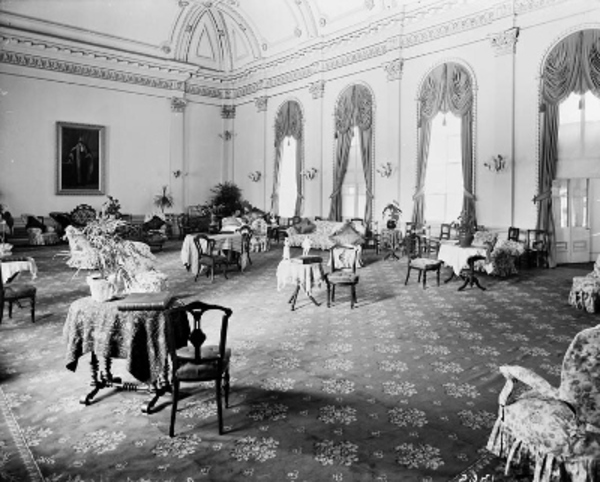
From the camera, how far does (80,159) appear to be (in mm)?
15703

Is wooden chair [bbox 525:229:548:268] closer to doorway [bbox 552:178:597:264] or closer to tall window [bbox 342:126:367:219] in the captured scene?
doorway [bbox 552:178:597:264]

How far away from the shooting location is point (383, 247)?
1328cm

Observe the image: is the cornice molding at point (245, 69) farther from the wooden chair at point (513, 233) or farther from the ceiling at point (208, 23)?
the wooden chair at point (513, 233)

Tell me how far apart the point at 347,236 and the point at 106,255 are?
7.83m

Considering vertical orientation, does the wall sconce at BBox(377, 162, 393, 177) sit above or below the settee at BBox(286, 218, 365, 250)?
above

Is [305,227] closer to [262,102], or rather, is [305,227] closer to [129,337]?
[262,102]

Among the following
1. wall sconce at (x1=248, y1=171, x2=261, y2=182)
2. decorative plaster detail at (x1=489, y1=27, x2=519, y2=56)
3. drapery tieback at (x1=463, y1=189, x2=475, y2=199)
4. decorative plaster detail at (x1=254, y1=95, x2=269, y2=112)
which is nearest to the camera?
decorative plaster detail at (x1=489, y1=27, x2=519, y2=56)

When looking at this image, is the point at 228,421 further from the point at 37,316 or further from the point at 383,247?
the point at 383,247

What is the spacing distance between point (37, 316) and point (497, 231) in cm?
946

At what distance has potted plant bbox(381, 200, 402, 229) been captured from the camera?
12.4 meters

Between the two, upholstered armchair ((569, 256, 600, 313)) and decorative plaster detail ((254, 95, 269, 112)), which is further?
decorative plaster detail ((254, 95, 269, 112))

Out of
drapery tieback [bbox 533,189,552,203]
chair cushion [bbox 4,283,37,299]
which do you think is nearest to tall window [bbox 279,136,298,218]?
drapery tieback [bbox 533,189,552,203]

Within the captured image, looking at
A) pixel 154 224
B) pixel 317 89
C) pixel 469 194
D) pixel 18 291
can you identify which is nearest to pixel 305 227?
pixel 469 194

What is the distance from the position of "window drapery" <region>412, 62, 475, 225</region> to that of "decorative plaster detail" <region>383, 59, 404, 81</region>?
0.90m
